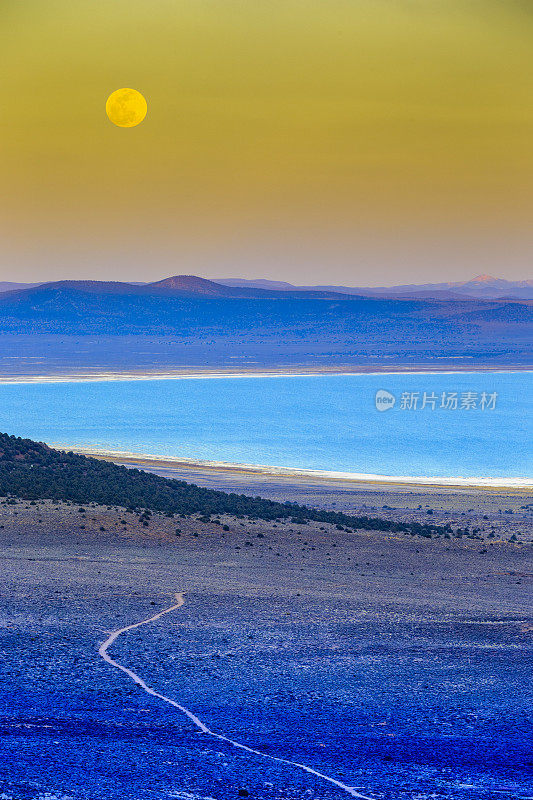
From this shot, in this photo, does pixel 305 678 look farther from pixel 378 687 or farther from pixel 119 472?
pixel 119 472

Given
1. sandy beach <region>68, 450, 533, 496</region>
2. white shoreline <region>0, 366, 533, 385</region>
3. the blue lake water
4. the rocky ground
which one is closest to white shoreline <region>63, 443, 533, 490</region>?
sandy beach <region>68, 450, 533, 496</region>

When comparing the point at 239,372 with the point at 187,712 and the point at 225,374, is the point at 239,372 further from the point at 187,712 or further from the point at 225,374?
the point at 187,712

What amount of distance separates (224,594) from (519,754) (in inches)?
Answer: 238

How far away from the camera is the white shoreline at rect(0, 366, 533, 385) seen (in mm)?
117719

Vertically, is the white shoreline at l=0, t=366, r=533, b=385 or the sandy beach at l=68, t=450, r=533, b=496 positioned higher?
the white shoreline at l=0, t=366, r=533, b=385

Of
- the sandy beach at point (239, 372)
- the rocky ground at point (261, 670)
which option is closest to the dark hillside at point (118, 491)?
the rocky ground at point (261, 670)

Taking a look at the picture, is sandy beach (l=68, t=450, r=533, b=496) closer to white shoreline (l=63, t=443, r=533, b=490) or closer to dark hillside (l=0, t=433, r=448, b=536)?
white shoreline (l=63, t=443, r=533, b=490)

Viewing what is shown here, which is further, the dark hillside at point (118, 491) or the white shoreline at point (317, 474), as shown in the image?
the white shoreline at point (317, 474)

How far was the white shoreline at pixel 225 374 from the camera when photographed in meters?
118

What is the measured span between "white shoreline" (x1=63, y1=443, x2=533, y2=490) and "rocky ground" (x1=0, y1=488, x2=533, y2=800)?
20943 mm

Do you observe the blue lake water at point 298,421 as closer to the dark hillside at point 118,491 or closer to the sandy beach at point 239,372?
the sandy beach at point 239,372

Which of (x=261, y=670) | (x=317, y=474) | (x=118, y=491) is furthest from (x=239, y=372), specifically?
(x=261, y=670)

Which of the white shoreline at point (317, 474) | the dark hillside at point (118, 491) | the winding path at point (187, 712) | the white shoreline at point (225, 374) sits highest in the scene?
the white shoreline at point (225, 374)

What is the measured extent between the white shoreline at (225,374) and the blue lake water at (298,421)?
8.59 ft
